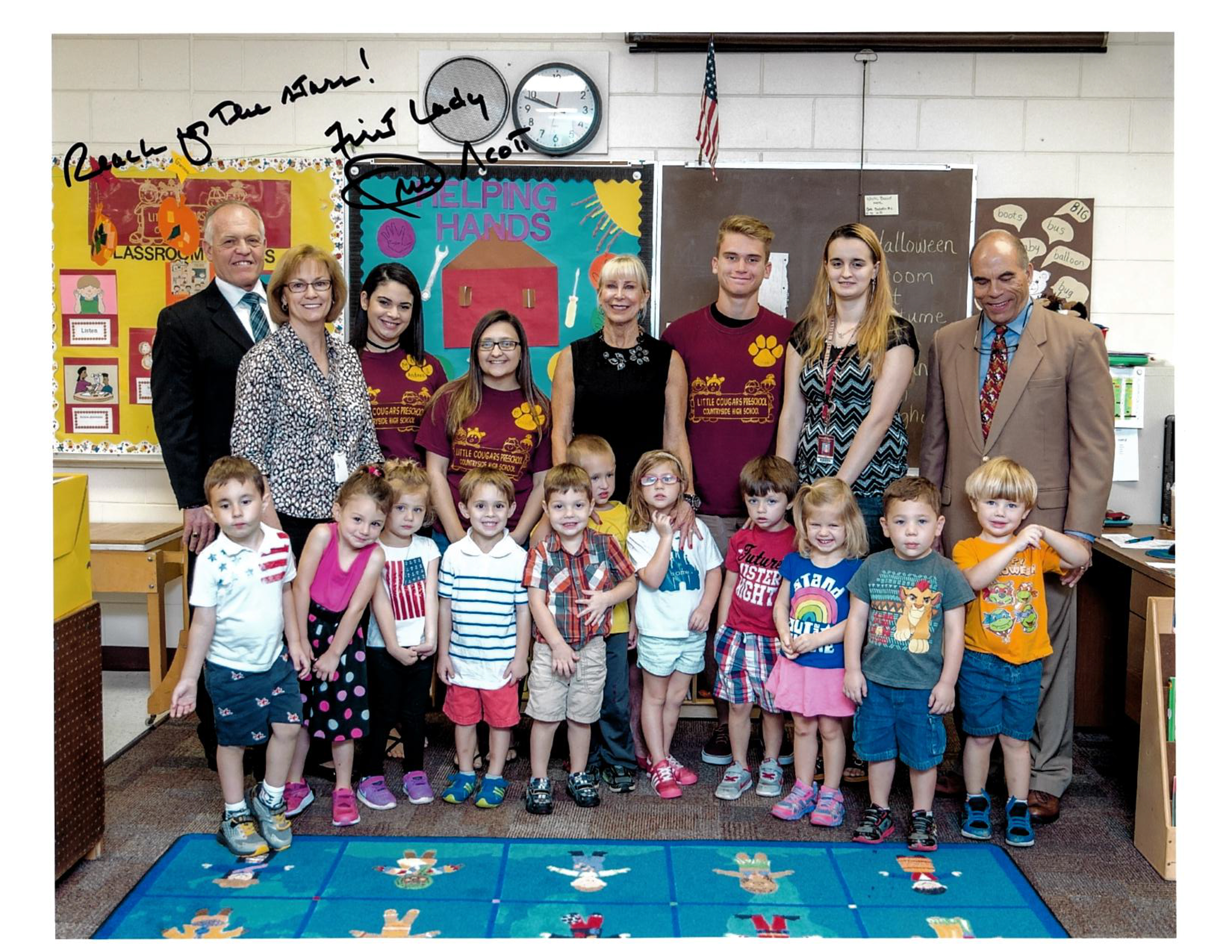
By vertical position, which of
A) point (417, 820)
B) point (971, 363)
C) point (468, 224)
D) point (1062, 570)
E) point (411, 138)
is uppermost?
point (411, 138)

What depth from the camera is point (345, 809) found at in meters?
2.82

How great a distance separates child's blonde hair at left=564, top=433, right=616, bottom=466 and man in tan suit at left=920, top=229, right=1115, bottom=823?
3.18 feet

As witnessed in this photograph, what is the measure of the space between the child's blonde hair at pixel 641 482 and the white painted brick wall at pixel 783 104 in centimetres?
149

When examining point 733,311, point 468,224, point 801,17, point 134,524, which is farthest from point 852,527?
point 134,524

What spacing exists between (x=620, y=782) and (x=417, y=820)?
1.89 ft

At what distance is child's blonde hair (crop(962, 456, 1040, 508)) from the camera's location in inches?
108

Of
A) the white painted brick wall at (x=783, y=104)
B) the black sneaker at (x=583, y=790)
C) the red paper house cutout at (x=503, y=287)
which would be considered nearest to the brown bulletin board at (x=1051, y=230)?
the white painted brick wall at (x=783, y=104)

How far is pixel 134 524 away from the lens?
409 centimetres

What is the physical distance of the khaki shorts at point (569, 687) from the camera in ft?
9.56

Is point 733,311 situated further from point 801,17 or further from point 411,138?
point 411,138

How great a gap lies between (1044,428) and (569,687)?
4.82 feet
